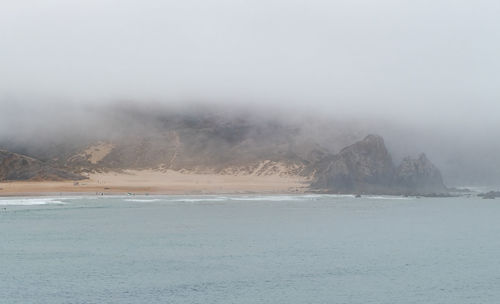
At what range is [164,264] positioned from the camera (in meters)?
43.3

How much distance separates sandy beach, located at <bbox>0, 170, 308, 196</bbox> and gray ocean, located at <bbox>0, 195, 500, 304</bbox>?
149 feet

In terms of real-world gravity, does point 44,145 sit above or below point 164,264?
above

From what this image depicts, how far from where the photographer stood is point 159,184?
148 meters

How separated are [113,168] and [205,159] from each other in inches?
1083

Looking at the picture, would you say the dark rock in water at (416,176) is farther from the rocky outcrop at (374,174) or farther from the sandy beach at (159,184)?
the sandy beach at (159,184)

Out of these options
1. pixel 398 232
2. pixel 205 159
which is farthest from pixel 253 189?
pixel 398 232

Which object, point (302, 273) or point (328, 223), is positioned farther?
point (328, 223)

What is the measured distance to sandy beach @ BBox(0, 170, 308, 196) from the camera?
417ft

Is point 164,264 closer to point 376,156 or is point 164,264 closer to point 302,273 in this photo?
point 302,273

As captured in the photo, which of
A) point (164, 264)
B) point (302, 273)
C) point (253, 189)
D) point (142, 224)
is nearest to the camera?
point (302, 273)

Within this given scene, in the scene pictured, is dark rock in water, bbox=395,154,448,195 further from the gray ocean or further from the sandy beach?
the gray ocean

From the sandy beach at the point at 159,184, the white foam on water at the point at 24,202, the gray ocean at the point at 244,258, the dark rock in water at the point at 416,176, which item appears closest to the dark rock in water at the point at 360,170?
the dark rock in water at the point at 416,176

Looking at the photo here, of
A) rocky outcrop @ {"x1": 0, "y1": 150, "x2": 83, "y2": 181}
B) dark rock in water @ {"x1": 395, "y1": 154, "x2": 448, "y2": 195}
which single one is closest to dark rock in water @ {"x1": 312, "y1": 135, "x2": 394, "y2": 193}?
dark rock in water @ {"x1": 395, "y1": 154, "x2": 448, "y2": 195}

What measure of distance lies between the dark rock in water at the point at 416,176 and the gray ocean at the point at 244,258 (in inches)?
2646
